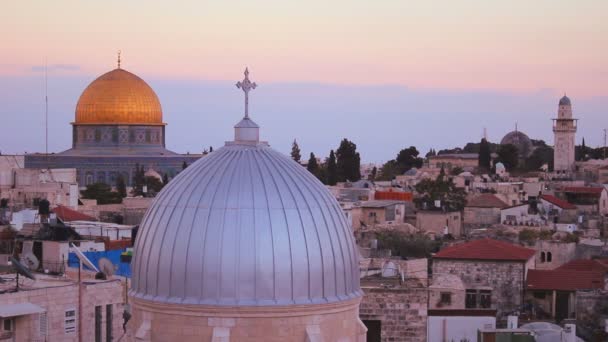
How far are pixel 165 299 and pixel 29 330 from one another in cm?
787

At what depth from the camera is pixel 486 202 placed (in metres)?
52.1

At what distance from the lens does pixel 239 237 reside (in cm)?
1049

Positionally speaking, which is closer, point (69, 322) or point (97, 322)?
point (69, 322)

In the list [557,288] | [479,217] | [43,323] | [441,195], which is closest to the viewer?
[43,323]

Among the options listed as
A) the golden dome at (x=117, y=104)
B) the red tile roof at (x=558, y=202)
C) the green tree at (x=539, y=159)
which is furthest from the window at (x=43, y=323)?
the green tree at (x=539, y=159)

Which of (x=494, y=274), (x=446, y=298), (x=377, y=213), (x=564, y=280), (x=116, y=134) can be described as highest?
(x=116, y=134)

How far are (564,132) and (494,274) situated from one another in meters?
46.6

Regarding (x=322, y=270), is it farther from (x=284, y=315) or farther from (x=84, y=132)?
(x=84, y=132)

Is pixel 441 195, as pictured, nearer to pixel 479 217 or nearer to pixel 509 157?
pixel 479 217

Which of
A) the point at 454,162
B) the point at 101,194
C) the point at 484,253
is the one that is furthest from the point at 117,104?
the point at 484,253

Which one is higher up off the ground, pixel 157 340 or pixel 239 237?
pixel 239 237

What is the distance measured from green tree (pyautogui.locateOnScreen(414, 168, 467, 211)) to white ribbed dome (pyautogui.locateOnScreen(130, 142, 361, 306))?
133ft

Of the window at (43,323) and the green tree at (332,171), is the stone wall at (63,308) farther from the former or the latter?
the green tree at (332,171)

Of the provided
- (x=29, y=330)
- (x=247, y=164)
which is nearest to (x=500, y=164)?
(x=29, y=330)
